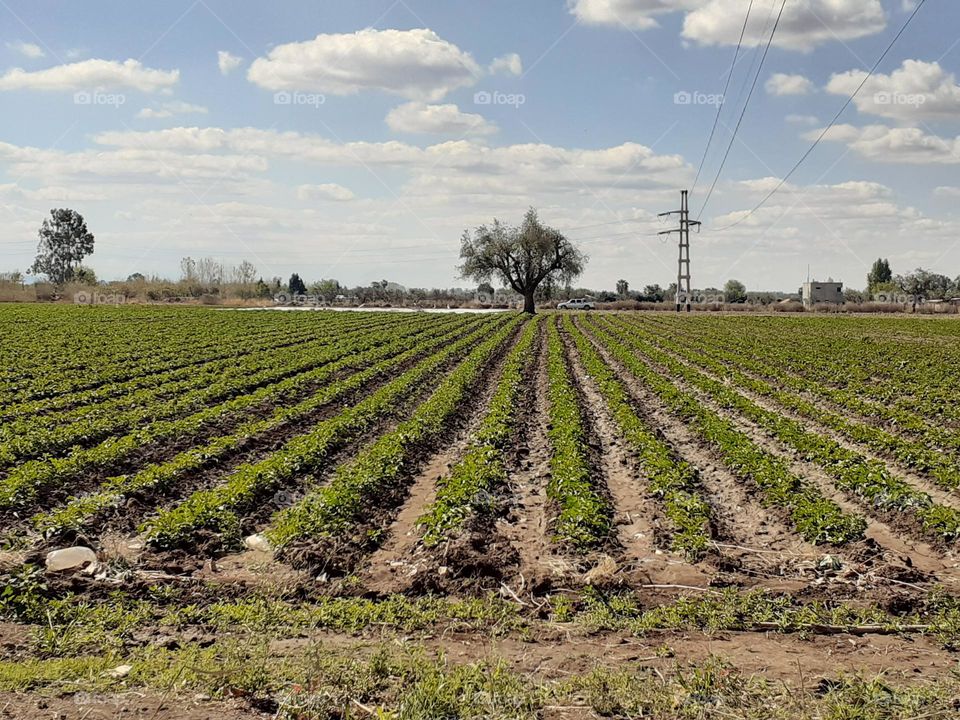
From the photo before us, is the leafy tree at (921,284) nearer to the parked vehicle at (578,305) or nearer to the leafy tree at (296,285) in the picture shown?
the parked vehicle at (578,305)

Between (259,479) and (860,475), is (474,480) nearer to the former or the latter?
(259,479)

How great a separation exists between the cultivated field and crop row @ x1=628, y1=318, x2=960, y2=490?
0.31ft

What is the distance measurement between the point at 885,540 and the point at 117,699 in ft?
27.5

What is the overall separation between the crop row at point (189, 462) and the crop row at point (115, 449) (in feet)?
1.56

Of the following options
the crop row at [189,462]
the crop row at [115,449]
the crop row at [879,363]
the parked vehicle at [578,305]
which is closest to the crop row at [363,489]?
the crop row at [189,462]

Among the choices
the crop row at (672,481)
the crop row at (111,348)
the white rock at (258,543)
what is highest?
the crop row at (111,348)

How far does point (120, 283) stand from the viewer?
108 m

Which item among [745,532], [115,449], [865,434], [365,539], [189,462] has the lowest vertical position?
[745,532]

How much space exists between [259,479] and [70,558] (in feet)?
10.6

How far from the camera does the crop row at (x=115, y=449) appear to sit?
396 inches

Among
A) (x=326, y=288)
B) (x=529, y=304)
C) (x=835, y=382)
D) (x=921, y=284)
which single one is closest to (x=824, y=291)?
(x=921, y=284)

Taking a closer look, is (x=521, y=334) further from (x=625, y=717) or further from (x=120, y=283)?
(x=120, y=283)

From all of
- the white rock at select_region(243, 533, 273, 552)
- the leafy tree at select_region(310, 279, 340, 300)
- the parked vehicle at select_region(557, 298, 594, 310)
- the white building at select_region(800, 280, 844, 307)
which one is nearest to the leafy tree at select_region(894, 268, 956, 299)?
the white building at select_region(800, 280, 844, 307)

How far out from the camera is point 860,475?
36.9 feet
